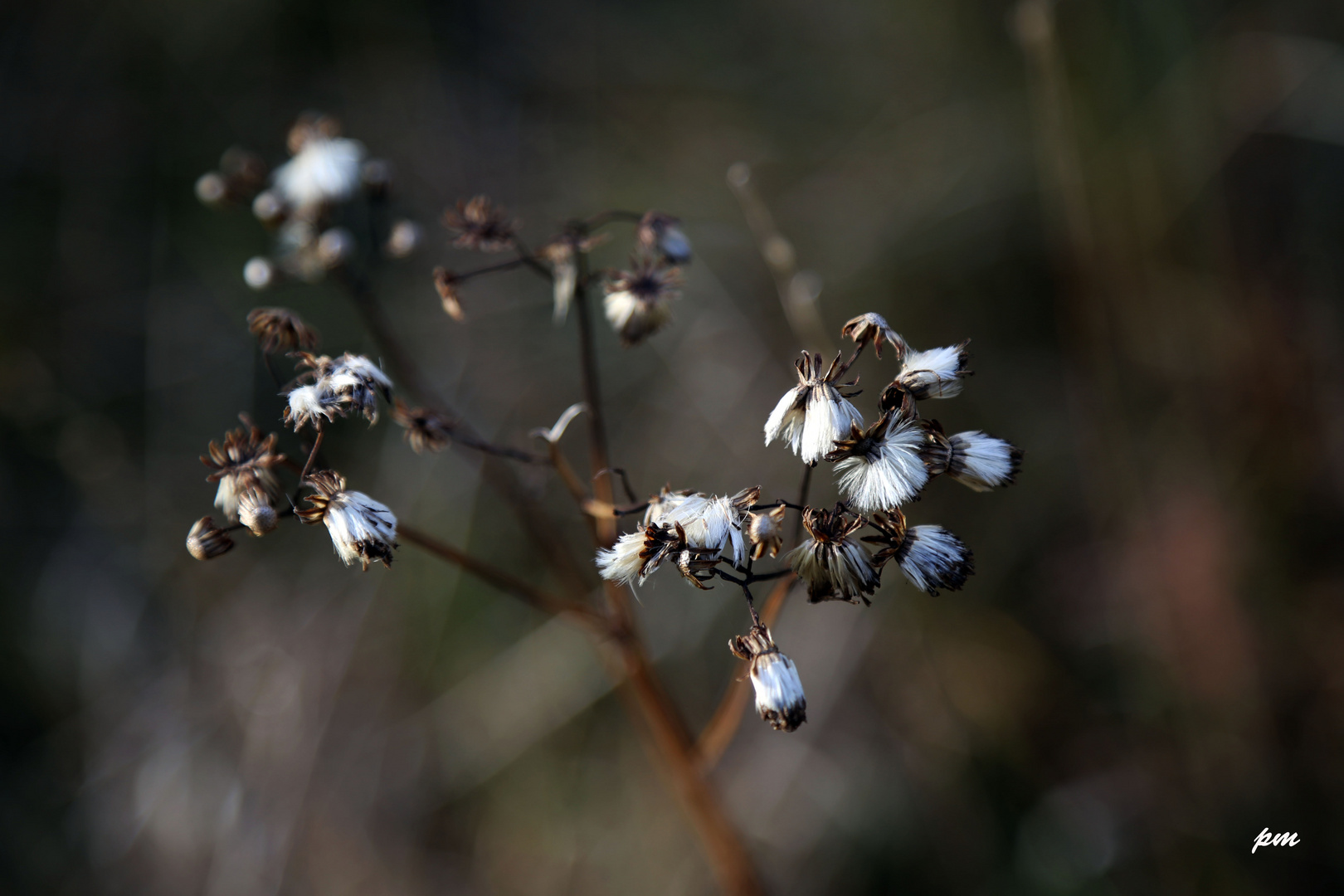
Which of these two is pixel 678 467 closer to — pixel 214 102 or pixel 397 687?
pixel 397 687

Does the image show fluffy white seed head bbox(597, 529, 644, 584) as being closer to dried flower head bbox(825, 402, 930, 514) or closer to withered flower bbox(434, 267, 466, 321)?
dried flower head bbox(825, 402, 930, 514)

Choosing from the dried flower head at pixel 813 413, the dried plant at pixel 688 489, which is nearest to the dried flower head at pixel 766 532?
the dried plant at pixel 688 489

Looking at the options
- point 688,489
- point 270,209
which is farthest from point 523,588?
point 270,209

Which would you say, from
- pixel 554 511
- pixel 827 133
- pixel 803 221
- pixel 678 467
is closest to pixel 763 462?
pixel 678 467

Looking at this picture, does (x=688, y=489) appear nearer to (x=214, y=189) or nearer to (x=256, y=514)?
(x=256, y=514)

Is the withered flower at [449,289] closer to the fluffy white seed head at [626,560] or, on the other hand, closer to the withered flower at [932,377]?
the fluffy white seed head at [626,560]

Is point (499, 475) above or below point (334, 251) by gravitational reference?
below

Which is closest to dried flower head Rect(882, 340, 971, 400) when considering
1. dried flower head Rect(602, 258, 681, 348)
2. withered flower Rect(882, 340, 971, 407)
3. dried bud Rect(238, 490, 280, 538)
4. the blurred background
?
withered flower Rect(882, 340, 971, 407)

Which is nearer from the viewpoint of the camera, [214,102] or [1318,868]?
[1318,868]
